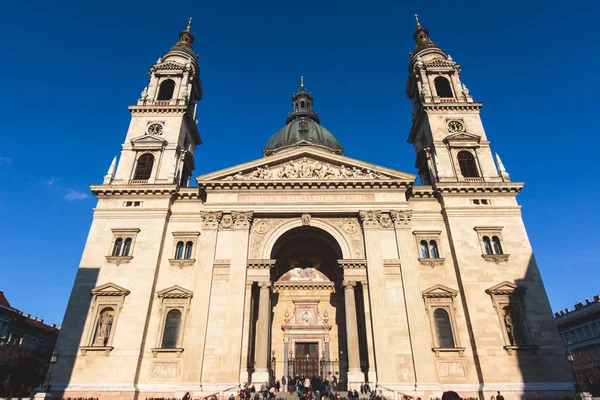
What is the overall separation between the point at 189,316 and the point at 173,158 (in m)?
13.6

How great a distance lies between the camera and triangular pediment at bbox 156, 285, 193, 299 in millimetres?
26747

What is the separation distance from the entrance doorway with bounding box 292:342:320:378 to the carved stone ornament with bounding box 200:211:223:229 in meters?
11.4

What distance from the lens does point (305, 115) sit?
2140 inches

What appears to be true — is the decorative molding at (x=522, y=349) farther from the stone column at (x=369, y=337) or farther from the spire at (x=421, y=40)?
the spire at (x=421, y=40)

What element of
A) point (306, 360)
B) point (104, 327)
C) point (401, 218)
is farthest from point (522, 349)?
point (104, 327)

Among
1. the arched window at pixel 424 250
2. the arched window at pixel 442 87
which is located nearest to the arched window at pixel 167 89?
the arched window at pixel 442 87

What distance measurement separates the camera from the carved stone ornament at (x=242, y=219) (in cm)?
2884

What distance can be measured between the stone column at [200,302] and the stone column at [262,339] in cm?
348

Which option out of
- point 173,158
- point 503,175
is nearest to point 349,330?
point 503,175

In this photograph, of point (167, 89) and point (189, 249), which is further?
point (167, 89)

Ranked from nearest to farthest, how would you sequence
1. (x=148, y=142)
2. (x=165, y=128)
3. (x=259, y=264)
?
(x=259, y=264), (x=148, y=142), (x=165, y=128)

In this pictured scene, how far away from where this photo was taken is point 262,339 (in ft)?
84.9

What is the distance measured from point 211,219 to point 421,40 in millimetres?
31809

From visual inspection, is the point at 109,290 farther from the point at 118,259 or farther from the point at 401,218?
the point at 401,218
